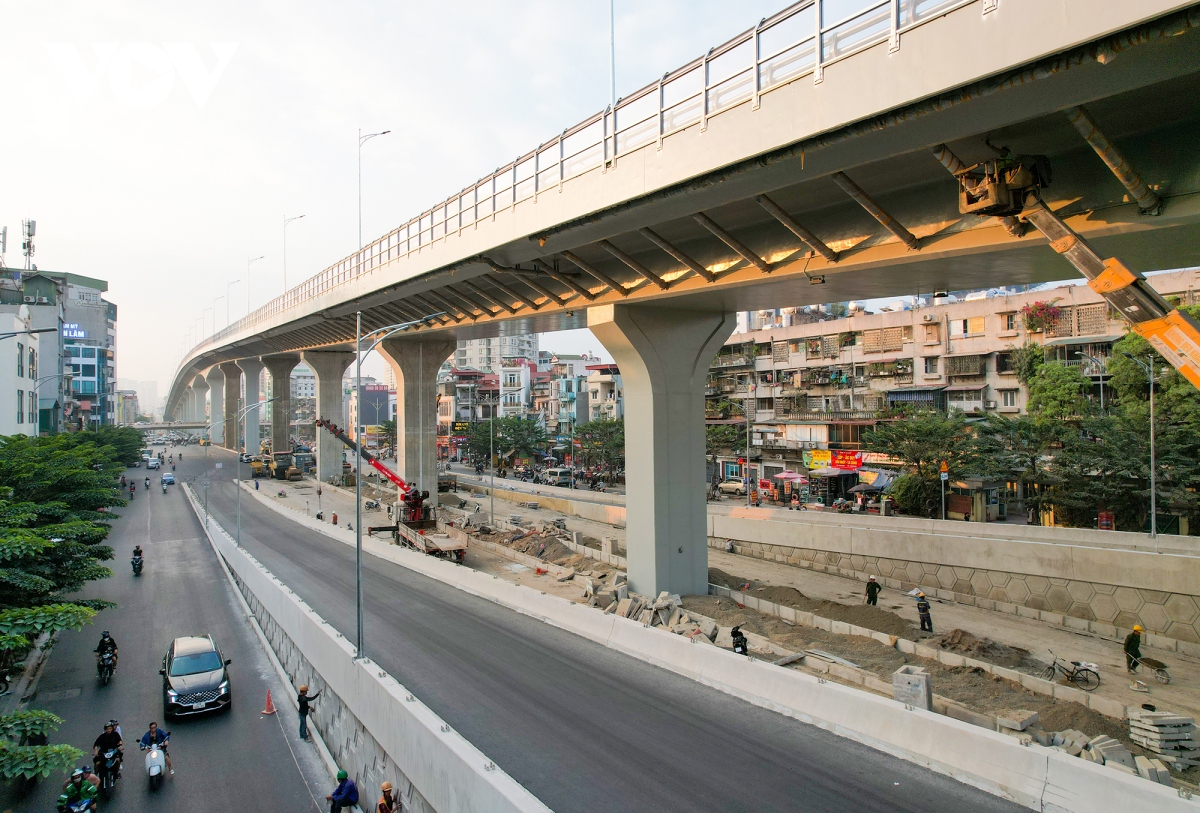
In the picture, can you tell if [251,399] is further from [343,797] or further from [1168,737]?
[1168,737]

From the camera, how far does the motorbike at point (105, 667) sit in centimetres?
2009

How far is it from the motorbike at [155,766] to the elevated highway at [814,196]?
40.4ft

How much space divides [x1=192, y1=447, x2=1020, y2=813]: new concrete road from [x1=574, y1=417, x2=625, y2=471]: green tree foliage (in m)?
42.6

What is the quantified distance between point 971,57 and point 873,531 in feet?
79.4

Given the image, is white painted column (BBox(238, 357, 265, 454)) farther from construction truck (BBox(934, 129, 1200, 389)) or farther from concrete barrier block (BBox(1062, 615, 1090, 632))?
construction truck (BBox(934, 129, 1200, 389))

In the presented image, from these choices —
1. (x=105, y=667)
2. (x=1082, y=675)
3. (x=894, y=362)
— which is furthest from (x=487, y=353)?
(x=1082, y=675)

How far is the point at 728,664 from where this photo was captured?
1544 centimetres

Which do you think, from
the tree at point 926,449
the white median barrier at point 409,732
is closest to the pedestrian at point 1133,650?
the tree at point 926,449

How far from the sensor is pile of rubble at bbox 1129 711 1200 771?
510 inches

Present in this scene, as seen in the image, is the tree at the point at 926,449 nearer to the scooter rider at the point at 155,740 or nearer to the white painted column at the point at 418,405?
the white painted column at the point at 418,405

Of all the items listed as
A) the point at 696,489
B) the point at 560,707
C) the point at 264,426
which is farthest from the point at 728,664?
the point at 264,426

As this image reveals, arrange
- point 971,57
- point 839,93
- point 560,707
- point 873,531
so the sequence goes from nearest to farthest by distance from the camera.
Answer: point 971,57 < point 839,93 < point 560,707 < point 873,531

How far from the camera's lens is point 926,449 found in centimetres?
3769

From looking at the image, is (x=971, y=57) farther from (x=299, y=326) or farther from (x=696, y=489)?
(x=299, y=326)
